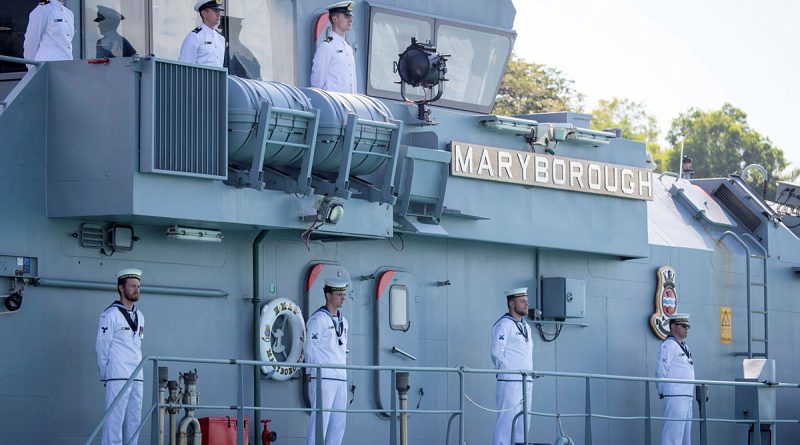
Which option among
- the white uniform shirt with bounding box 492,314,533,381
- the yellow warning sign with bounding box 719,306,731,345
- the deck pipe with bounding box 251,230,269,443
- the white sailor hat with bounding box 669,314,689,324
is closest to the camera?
the deck pipe with bounding box 251,230,269,443

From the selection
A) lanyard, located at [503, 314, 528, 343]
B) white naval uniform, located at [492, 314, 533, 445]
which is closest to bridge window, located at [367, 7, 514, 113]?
lanyard, located at [503, 314, 528, 343]

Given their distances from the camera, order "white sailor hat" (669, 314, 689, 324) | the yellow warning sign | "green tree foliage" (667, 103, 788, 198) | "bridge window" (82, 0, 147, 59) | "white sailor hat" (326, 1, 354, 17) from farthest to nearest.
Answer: "green tree foliage" (667, 103, 788, 198) < the yellow warning sign < "white sailor hat" (669, 314, 689, 324) < "white sailor hat" (326, 1, 354, 17) < "bridge window" (82, 0, 147, 59)

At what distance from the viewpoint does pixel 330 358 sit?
11.9 m

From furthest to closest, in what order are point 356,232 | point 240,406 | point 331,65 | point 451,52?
point 451,52, point 331,65, point 356,232, point 240,406

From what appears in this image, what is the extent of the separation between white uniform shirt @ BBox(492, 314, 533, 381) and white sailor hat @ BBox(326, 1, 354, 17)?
3147 mm

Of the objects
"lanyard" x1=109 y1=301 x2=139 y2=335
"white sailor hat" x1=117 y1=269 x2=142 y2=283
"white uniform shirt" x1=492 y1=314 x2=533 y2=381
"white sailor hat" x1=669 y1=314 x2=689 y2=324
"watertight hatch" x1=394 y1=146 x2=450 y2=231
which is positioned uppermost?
"watertight hatch" x1=394 y1=146 x2=450 y2=231

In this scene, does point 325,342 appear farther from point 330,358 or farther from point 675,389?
point 675,389

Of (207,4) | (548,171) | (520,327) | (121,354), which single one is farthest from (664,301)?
(121,354)

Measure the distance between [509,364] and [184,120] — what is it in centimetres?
420

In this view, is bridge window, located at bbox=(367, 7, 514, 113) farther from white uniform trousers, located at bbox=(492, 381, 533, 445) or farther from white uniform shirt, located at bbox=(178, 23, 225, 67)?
white uniform trousers, located at bbox=(492, 381, 533, 445)

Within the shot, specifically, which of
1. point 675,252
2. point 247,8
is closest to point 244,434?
point 247,8

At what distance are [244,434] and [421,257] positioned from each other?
9.63ft

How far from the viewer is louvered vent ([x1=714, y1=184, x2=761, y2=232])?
17562mm

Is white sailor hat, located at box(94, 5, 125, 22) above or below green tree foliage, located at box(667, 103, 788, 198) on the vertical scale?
below
